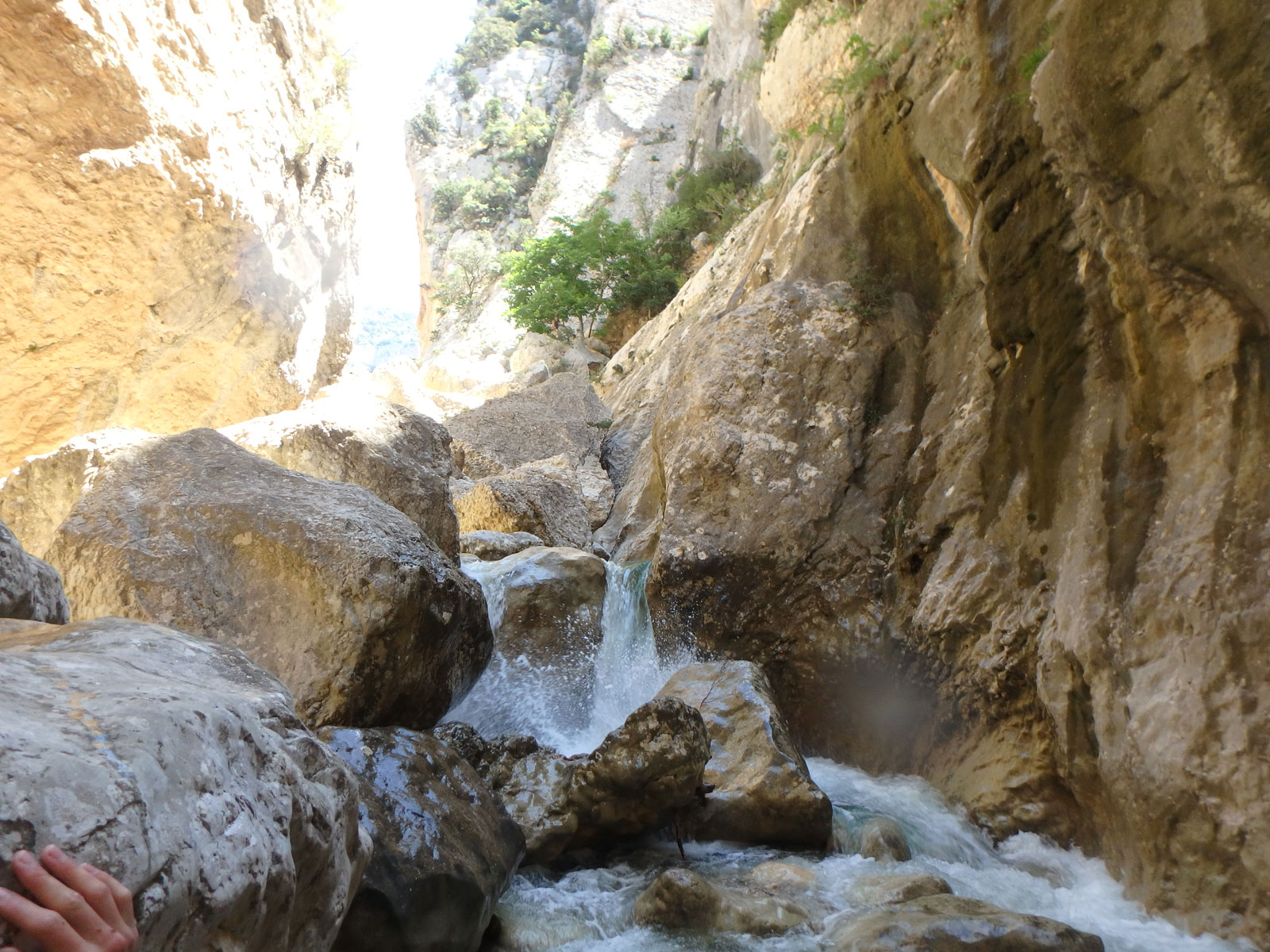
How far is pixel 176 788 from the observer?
1.60 metres

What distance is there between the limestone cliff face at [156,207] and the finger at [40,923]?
6083mm

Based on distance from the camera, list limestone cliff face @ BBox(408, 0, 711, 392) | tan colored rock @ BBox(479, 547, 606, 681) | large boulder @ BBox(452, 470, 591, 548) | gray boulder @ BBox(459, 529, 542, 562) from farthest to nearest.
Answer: limestone cliff face @ BBox(408, 0, 711, 392) < large boulder @ BBox(452, 470, 591, 548) < gray boulder @ BBox(459, 529, 542, 562) < tan colored rock @ BBox(479, 547, 606, 681)

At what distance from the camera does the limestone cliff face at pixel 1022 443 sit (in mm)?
3189

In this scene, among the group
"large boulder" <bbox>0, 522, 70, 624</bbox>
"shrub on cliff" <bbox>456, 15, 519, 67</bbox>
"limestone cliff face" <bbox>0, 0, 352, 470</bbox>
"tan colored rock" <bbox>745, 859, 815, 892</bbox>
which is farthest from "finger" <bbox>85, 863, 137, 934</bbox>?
"shrub on cliff" <bbox>456, 15, 519, 67</bbox>

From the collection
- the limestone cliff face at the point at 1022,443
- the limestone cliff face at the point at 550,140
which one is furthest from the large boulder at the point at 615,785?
the limestone cliff face at the point at 550,140

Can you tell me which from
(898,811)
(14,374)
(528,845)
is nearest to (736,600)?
(898,811)

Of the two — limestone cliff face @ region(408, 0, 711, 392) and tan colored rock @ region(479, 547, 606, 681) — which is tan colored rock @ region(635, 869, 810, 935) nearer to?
tan colored rock @ region(479, 547, 606, 681)

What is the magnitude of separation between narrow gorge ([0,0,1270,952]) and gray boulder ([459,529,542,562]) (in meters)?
0.12

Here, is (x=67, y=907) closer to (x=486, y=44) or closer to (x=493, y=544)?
(x=493, y=544)

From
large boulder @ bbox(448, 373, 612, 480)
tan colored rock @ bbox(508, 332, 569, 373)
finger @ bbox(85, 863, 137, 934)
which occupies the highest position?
tan colored rock @ bbox(508, 332, 569, 373)

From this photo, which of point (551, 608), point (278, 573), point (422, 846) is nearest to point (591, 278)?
point (551, 608)

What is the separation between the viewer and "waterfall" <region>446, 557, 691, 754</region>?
5.83m

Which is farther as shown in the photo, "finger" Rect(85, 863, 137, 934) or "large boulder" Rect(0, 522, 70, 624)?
"large boulder" Rect(0, 522, 70, 624)

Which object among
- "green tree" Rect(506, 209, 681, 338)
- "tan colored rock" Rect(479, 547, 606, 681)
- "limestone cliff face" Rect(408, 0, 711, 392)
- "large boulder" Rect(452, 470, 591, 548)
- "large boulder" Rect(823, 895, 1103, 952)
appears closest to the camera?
"large boulder" Rect(823, 895, 1103, 952)
